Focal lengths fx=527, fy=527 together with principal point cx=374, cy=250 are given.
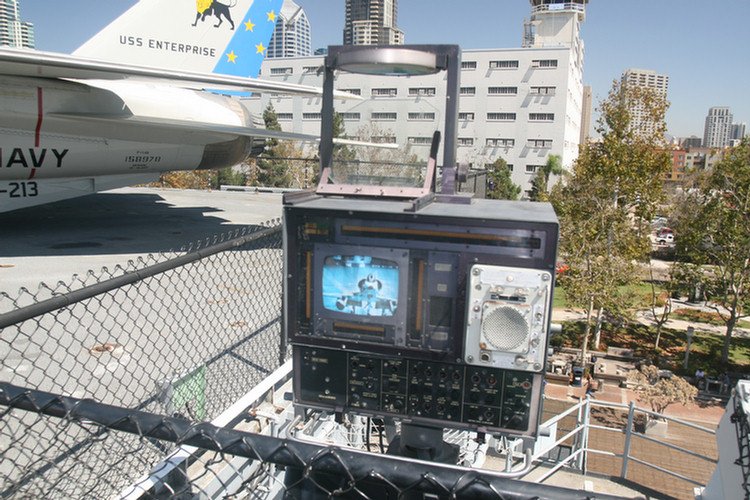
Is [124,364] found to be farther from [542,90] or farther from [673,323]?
[542,90]

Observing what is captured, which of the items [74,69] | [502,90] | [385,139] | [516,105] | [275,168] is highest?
[502,90]

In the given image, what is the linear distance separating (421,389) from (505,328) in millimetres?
627

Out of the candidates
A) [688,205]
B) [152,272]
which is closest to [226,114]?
[152,272]

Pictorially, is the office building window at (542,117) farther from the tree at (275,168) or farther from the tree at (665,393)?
the tree at (665,393)

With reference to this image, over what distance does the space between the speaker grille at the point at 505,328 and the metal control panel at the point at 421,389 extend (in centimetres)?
22

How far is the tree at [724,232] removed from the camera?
20.8m

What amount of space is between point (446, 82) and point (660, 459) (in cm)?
1663

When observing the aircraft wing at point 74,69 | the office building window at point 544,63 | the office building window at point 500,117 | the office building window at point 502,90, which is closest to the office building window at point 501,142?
the office building window at point 500,117

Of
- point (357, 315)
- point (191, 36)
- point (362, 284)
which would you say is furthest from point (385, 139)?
point (191, 36)

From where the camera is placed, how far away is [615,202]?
2288cm

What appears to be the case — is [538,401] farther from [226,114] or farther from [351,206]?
[226,114]

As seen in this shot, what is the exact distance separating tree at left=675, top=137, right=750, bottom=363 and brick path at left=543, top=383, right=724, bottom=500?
5.10 m

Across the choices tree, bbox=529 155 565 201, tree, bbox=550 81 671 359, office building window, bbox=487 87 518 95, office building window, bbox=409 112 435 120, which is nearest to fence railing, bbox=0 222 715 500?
office building window, bbox=409 112 435 120

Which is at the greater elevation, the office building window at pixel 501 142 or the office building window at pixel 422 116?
the office building window at pixel 501 142
